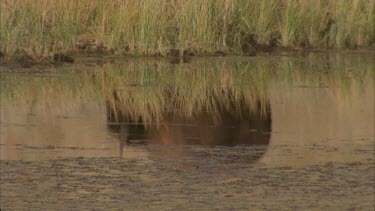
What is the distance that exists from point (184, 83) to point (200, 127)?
8.49 ft

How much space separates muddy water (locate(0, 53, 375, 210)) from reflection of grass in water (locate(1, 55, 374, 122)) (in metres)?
0.02

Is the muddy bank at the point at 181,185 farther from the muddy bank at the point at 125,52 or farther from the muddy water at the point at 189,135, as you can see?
the muddy bank at the point at 125,52

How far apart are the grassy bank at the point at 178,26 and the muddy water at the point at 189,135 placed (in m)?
0.52

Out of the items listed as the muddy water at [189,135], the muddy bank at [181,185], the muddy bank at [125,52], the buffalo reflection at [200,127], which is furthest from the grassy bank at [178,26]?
the muddy bank at [181,185]

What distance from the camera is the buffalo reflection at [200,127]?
28.8 feet

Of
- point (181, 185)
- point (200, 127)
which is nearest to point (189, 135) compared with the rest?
point (200, 127)

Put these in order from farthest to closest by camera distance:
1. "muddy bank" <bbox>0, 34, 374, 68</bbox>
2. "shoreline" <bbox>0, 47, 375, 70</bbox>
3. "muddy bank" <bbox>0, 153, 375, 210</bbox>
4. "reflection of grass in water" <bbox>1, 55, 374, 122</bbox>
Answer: "muddy bank" <bbox>0, 34, 374, 68</bbox> → "shoreline" <bbox>0, 47, 375, 70</bbox> → "reflection of grass in water" <bbox>1, 55, 374, 122</bbox> → "muddy bank" <bbox>0, 153, 375, 210</bbox>

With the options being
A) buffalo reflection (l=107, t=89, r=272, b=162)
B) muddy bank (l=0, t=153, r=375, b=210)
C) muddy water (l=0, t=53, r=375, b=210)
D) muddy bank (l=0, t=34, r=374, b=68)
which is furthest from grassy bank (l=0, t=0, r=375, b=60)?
muddy bank (l=0, t=153, r=375, b=210)

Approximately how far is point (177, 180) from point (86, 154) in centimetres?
116

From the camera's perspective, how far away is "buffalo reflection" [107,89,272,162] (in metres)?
8.79

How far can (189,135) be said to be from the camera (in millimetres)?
8992

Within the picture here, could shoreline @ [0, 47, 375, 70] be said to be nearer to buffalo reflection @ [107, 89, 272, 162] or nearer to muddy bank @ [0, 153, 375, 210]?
buffalo reflection @ [107, 89, 272, 162]

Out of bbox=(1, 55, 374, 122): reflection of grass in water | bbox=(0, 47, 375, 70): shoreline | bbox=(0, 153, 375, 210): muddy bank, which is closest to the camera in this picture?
bbox=(0, 153, 375, 210): muddy bank

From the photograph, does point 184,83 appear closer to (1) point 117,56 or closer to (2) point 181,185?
(1) point 117,56
